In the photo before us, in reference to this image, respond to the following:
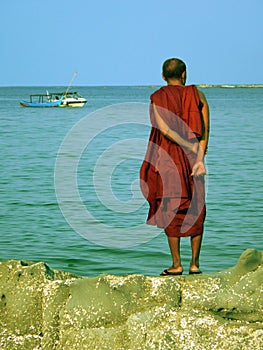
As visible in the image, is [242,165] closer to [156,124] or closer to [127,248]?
[127,248]

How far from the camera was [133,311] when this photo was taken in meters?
4.18

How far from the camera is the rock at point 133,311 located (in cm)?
405

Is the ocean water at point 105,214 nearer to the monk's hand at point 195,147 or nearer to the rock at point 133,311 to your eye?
the monk's hand at point 195,147

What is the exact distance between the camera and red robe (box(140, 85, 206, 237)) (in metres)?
5.36

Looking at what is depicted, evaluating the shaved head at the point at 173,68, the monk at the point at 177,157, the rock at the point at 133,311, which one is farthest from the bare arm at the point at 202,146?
the rock at the point at 133,311

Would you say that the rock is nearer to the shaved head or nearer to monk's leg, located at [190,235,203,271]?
monk's leg, located at [190,235,203,271]

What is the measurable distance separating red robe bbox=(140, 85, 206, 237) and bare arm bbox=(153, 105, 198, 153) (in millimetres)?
26

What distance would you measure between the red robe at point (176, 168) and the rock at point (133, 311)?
1088 mm

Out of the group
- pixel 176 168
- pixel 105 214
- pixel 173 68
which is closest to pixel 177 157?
pixel 176 168

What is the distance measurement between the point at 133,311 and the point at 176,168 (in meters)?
1.46

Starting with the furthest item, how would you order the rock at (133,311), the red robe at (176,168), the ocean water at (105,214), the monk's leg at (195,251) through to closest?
the ocean water at (105,214), the monk's leg at (195,251), the red robe at (176,168), the rock at (133,311)

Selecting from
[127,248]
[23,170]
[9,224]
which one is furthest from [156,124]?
[23,170]

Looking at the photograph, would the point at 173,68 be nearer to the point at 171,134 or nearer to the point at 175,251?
the point at 171,134

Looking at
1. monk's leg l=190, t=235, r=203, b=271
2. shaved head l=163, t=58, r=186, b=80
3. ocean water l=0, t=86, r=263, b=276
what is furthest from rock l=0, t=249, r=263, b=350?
ocean water l=0, t=86, r=263, b=276
